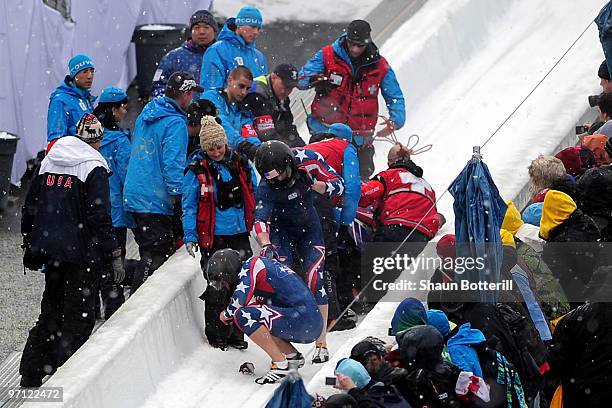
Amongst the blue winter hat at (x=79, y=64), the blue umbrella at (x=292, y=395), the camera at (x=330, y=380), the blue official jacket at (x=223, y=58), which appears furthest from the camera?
the blue official jacket at (x=223, y=58)

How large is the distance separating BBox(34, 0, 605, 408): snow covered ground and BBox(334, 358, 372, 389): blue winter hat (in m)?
2.18

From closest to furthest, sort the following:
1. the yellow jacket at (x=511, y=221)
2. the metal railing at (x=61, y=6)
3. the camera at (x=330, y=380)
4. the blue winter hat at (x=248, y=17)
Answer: the camera at (x=330, y=380)
the yellow jacket at (x=511, y=221)
the blue winter hat at (x=248, y=17)
the metal railing at (x=61, y=6)

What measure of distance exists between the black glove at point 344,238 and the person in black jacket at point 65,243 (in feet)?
5.29

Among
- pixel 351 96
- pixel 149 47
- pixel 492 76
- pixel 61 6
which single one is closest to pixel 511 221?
pixel 351 96

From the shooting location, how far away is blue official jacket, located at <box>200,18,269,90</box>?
11891 millimetres

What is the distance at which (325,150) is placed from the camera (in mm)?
10273

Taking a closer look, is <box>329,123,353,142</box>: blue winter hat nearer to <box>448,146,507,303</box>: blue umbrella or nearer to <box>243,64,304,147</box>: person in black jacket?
<box>243,64,304,147</box>: person in black jacket

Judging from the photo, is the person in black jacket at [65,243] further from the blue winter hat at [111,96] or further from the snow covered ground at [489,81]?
the blue winter hat at [111,96]

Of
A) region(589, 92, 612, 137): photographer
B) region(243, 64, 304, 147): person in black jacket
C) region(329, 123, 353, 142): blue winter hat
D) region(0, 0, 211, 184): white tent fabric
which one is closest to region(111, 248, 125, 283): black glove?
region(243, 64, 304, 147): person in black jacket

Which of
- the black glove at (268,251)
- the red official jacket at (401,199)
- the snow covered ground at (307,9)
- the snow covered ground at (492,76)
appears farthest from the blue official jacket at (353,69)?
the snow covered ground at (307,9)

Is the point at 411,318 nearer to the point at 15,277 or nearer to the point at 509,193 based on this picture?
the point at 509,193

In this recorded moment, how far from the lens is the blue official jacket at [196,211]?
993 cm

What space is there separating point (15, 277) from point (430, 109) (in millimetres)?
4718

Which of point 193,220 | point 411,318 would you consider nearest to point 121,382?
point 193,220
